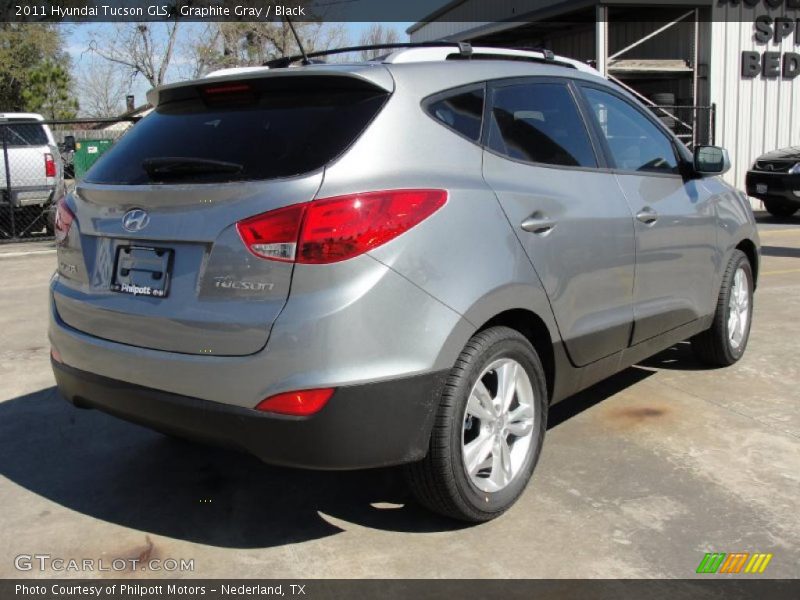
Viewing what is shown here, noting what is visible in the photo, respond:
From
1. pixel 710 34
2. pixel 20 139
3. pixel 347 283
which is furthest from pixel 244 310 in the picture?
pixel 710 34

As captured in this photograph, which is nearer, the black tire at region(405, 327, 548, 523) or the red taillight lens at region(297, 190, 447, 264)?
the red taillight lens at region(297, 190, 447, 264)

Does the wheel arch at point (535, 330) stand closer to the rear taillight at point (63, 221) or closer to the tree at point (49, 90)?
the rear taillight at point (63, 221)

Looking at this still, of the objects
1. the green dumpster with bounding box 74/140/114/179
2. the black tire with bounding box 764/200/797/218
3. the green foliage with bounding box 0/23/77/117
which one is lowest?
the black tire with bounding box 764/200/797/218

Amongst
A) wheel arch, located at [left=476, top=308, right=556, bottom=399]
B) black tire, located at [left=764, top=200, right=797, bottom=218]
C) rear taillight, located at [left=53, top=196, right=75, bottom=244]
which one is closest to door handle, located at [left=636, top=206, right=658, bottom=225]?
wheel arch, located at [left=476, top=308, right=556, bottom=399]

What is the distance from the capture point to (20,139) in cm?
1330

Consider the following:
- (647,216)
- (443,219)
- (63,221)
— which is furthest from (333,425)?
(647,216)

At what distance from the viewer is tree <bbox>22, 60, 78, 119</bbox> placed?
34906mm

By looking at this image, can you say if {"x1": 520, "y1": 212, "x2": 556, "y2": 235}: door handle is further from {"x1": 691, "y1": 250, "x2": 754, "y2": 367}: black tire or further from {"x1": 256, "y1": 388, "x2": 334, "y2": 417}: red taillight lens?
{"x1": 691, "y1": 250, "x2": 754, "y2": 367}: black tire

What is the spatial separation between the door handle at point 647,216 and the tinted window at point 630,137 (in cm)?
24

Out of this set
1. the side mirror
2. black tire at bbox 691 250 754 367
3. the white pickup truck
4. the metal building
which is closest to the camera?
the side mirror

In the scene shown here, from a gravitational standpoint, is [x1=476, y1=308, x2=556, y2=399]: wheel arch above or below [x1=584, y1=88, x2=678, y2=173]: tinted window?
below

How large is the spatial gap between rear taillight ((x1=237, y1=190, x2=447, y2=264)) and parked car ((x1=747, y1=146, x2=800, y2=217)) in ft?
44.2

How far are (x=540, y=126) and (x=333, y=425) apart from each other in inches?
68.1

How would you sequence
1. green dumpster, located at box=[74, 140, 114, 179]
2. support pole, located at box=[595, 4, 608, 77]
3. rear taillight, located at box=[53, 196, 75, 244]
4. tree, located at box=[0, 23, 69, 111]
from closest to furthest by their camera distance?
rear taillight, located at box=[53, 196, 75, 244] → green dumpster, located at box=[74, 140, 114, 179] → support pole, located at box=[595, 4, 608, 77] → tree, located at box=[0, 23, 69, 111]
